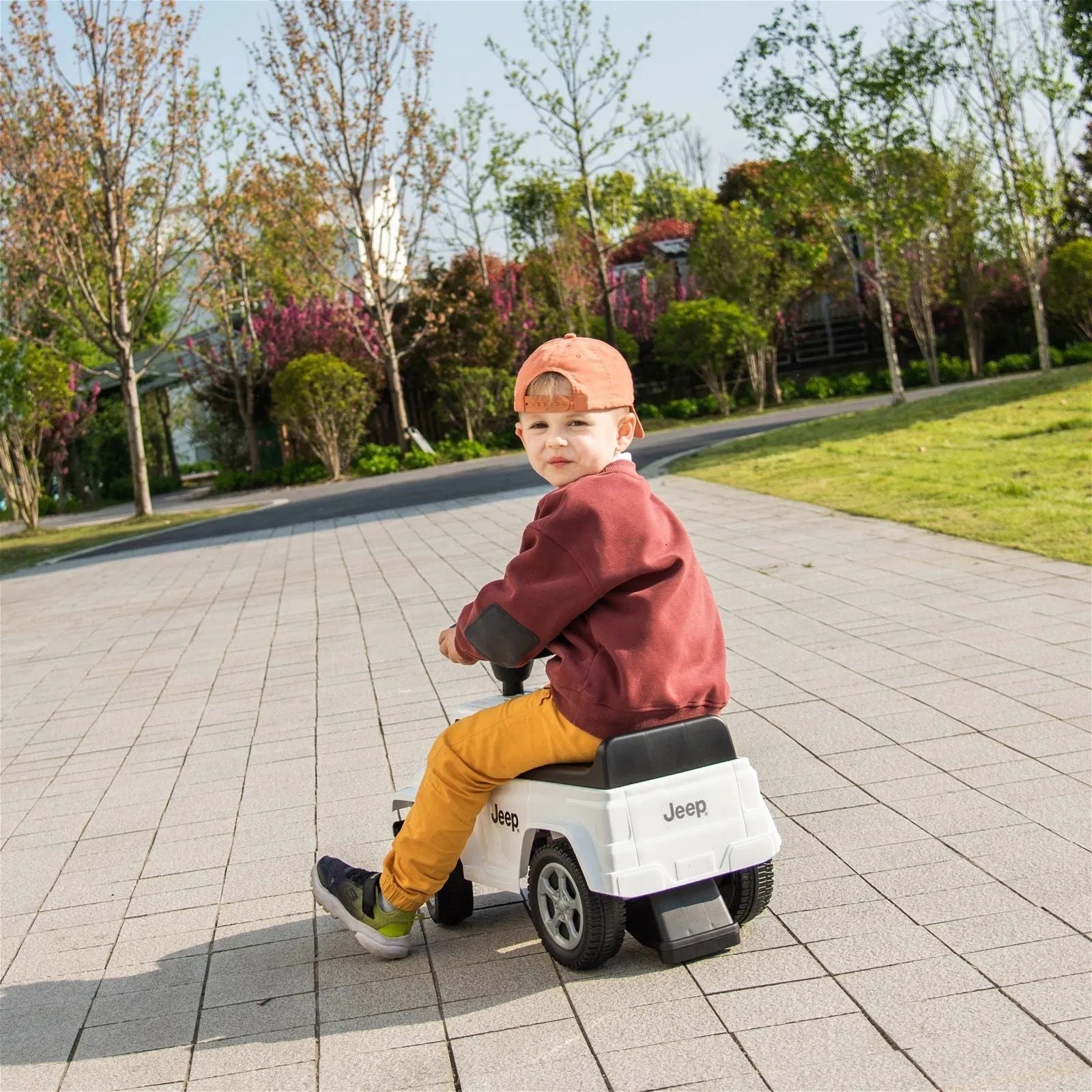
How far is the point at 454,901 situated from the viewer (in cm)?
369

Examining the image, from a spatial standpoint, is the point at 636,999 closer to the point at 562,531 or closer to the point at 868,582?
the point at 562,531

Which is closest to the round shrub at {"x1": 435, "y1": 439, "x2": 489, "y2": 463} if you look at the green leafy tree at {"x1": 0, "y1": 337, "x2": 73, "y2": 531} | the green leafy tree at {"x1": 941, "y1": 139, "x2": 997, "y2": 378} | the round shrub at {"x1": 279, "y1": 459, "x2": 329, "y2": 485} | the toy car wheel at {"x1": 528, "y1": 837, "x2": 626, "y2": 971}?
the round shrub at {"x1": 279, "y1": 459, "x2": 329, "y2": 485}

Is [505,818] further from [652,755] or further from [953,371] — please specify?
[953,371]

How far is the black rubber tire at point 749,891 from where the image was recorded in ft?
10.9

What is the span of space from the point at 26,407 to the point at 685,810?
2025cm

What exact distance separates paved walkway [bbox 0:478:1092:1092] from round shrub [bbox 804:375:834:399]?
22.6 metres

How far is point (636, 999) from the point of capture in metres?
3.09

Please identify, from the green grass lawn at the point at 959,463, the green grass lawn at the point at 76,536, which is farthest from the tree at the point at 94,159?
the green grass lawn at the point at 959,463

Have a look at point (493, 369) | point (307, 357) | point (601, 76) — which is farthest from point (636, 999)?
point (601, 76)

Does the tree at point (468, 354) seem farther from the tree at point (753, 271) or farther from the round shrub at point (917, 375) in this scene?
the round shrub at point (917, 375)

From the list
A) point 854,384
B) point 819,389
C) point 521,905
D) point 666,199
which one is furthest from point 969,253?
point 521,905

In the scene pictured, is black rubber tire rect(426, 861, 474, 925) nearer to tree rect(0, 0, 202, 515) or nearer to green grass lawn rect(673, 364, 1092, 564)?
green grass lawn rect(673, 364, 1092, 564)

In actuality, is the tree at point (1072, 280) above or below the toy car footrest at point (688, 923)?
above

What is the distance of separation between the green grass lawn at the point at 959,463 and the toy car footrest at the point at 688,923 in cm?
531
